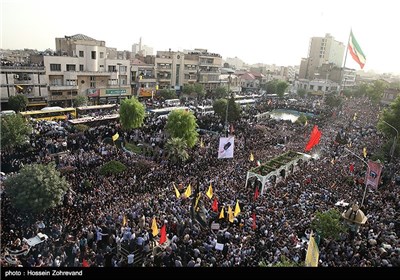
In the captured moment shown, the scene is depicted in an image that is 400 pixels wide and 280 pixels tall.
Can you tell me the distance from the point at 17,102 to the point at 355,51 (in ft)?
129

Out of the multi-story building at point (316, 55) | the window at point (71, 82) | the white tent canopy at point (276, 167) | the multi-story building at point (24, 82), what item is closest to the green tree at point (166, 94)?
the window at point (71, 82)

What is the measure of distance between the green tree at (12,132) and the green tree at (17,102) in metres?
15.0

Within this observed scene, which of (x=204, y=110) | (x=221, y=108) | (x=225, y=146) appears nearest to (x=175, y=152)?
(x=225, y=146)

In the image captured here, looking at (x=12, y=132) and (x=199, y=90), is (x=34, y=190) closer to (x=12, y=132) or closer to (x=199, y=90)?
(x=12, y=132)

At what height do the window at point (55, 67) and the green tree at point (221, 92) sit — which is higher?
the window at point (55, 67)

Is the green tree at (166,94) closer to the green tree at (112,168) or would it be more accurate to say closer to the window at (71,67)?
the window at (71,67)

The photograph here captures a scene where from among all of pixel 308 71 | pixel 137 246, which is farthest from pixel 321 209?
pixel 308 71

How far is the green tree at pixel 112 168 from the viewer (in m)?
20.4

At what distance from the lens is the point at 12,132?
22.8 metres

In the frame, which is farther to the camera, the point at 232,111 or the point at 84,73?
the point at 84,73

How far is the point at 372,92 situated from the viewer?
247ft

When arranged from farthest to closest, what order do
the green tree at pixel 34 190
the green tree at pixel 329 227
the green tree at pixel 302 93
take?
the green tree at pixel 302 93 → the green tree at pixel 34 190 → the green tree at pixel 329 227
